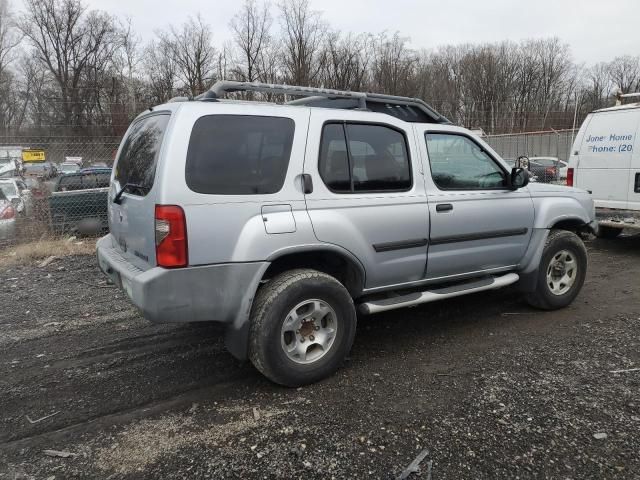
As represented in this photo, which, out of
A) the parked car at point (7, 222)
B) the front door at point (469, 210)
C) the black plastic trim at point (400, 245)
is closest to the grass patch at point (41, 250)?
the parked car at point (7, 222)

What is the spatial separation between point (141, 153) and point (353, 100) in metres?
1.73

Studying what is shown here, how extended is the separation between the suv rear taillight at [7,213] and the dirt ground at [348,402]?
13.3 ft

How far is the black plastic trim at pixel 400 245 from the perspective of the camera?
12.0ft

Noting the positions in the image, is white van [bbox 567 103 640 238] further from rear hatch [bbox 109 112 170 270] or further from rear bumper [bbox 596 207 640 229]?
rear hatch [bbox 109 112 170 270]

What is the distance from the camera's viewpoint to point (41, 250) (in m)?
7.66

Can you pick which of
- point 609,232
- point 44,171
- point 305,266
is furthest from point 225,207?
point 44,171

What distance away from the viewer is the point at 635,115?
23.3ft

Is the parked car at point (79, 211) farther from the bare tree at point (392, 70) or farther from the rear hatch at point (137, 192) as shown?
the bare tree at point (392, 70)

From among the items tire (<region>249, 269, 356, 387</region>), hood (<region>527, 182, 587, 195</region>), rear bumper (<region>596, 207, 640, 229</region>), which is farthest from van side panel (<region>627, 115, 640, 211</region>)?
tire (<region>249, 269, 356, 387</region>)

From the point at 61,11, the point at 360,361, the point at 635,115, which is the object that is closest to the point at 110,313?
the point at 360,361

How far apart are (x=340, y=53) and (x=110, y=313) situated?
36655 millimetres

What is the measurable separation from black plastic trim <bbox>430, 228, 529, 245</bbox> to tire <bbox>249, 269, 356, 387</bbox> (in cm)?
102

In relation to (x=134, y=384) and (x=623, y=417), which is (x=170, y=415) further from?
(x=623, y=417)

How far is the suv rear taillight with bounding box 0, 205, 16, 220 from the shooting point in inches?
321
